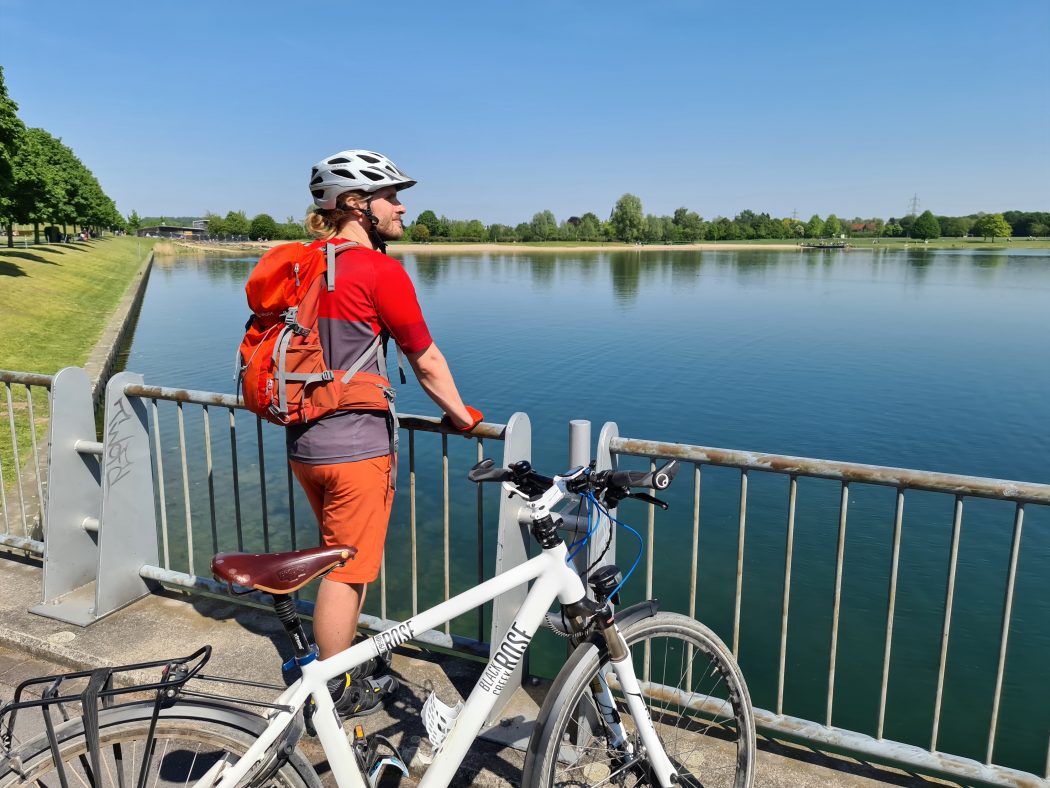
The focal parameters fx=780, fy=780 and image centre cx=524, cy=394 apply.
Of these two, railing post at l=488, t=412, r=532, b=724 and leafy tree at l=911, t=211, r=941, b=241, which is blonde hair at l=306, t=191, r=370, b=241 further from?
leafy tree at l=911, t=211, r=941, b=241

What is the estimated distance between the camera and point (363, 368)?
2725 millimetres

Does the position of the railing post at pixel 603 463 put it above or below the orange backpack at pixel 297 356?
below

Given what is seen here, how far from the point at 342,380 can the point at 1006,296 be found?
49.7 metres

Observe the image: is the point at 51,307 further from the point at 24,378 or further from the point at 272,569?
the point at 272,569

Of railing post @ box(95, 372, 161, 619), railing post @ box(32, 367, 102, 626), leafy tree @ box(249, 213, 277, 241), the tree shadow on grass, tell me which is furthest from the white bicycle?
leafy tree @ box(249, 213, 277, 241)

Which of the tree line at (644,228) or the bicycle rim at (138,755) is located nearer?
the bicycle rim at (138,755)

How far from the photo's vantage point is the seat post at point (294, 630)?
217 cm

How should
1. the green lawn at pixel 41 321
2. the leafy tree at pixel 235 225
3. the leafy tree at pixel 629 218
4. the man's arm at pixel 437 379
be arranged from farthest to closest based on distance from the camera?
the leafy tree at pixel 235 225 < the leafy tree at pixel 629 218 < the green lawn at pixel 41 321 < the man's arm at pixel 437 379

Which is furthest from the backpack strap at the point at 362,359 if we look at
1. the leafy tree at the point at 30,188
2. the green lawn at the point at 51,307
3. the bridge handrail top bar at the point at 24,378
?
the leafy tree at the point at 30,188

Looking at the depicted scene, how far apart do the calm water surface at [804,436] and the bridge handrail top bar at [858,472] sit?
461 cm

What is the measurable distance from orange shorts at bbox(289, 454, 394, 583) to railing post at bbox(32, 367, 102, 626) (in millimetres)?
2004

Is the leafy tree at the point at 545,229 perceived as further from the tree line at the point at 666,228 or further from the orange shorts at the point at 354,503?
the orange shorts at the point at 354,503

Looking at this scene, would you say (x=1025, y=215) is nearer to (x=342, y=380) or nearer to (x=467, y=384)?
(x=467, y=384)

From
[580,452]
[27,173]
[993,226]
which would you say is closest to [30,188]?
[27,173]
